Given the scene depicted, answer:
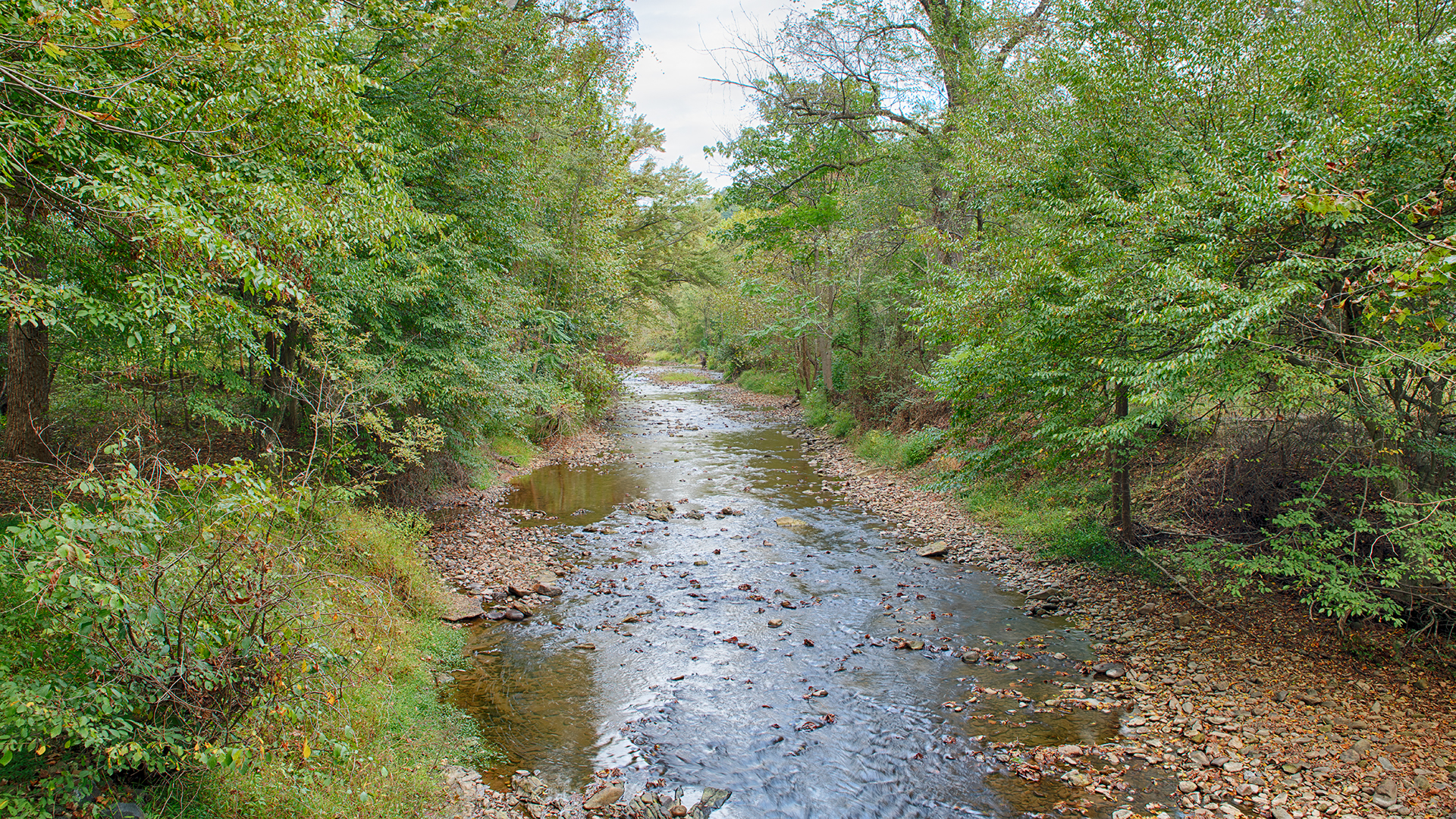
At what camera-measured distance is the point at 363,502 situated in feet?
38.2

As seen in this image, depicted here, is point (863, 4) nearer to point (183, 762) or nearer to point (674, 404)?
point (183, 762)

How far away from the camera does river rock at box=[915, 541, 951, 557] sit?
485 inches

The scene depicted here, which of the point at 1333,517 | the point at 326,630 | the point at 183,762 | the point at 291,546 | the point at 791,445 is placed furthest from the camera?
the point at 791,445

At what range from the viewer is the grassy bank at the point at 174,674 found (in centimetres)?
396

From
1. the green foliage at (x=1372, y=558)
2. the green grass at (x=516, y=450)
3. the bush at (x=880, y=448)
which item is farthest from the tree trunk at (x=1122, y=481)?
the green grass at (x=516, y=450)

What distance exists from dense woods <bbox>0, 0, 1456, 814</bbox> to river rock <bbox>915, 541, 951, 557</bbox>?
1.73 metres

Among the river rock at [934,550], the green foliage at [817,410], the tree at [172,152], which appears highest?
the tree at [172,152]

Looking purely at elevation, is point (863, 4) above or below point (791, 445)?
above

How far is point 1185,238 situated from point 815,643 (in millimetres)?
6164

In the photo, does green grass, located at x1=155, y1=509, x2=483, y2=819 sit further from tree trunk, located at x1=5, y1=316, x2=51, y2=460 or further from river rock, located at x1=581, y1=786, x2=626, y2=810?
tree trunk, located at x1=5, y1=316, x2=51, y2=460

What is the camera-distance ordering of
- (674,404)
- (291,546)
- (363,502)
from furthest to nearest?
(674,404), (363,502), (291,546)

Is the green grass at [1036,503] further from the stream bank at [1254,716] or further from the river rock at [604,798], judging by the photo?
the river rock at [604,798]

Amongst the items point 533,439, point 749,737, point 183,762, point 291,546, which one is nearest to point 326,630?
point 291,546

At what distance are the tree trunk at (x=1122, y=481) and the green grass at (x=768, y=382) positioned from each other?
23.0 metres
